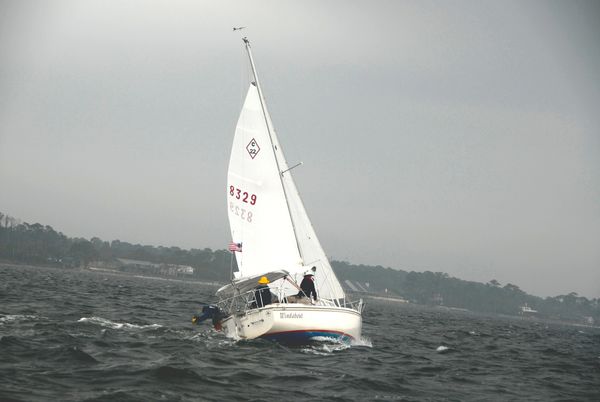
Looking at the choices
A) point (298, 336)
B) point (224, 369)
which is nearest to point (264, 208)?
point (298, 336)

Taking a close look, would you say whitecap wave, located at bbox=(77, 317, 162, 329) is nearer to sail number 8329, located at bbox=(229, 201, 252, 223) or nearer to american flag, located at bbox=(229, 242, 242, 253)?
american flag, located at bbox=(229, 242, 242, 253)

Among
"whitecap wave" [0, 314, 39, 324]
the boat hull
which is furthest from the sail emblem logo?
"whitecap wave" [0, 314, 39, 324]

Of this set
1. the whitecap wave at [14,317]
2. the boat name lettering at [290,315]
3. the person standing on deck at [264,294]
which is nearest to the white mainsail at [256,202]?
the person standing on deck at [264,294]

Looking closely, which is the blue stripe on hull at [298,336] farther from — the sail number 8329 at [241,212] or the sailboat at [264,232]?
the sail number 8329 at [241,212]

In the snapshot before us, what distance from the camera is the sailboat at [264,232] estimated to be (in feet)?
67.1

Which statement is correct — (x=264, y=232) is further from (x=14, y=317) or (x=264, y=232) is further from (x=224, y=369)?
(x=14, y=317)

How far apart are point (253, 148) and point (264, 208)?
6.66 ft

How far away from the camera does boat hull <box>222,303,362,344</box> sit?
18.5 meters

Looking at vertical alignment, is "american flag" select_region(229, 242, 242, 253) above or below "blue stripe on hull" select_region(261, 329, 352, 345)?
above

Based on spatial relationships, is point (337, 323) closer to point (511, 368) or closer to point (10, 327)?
point (511, 368)

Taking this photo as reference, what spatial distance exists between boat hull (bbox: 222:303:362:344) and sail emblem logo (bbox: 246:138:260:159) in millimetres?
5385

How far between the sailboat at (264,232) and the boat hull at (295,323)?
33 cm

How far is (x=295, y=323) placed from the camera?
18.5 metres

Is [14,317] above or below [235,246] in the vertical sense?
below
